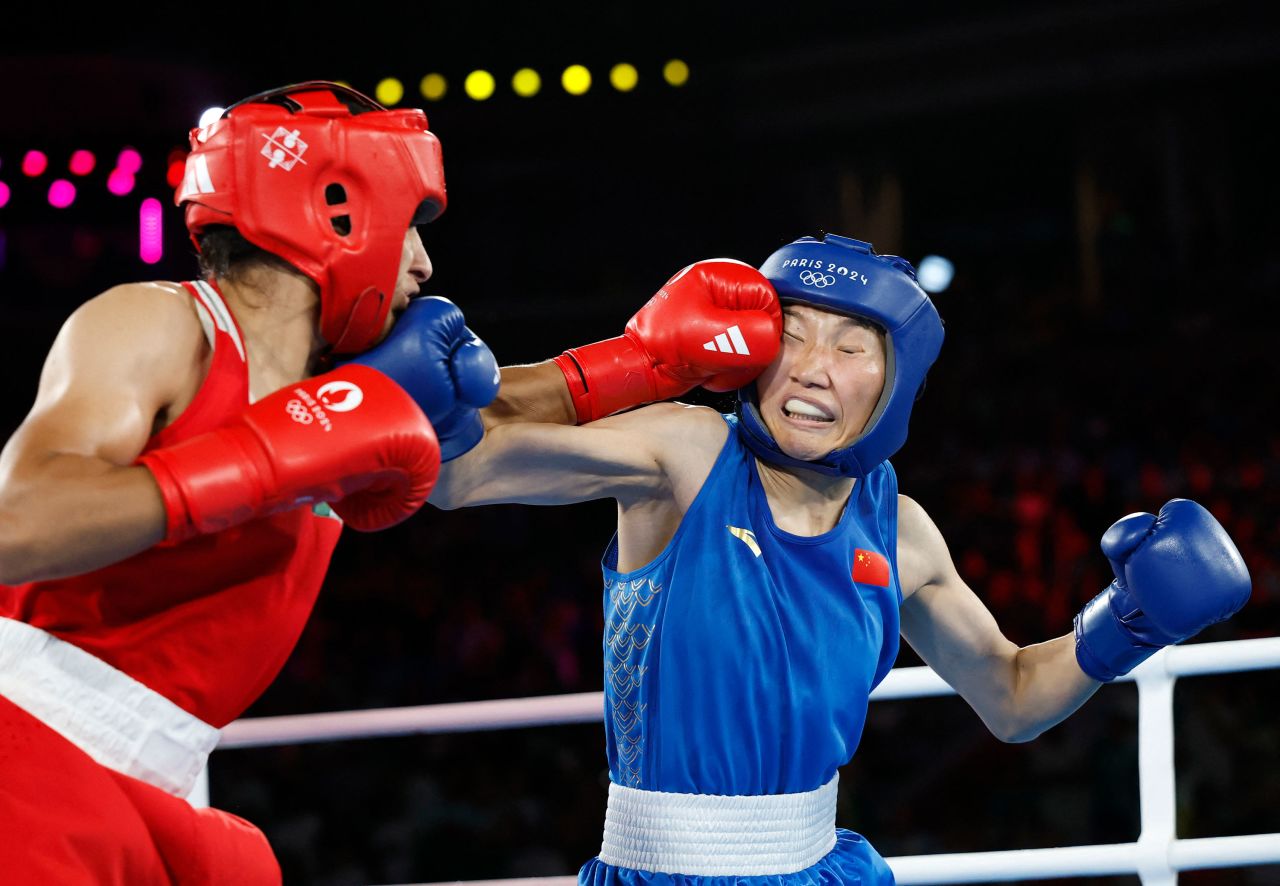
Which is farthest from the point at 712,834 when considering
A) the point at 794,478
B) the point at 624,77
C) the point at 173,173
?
the point at 624,77

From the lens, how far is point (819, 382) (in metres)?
2.21

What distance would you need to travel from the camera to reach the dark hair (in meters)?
1.72

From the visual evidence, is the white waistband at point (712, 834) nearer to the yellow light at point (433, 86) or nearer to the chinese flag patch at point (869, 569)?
the chinese flag patch at point (869, 569)

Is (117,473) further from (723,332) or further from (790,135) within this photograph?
(790,135)

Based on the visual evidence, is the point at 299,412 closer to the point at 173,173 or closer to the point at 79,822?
the point at 79,822

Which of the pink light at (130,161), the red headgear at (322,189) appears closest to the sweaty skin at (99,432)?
the red headgear at (322,189)

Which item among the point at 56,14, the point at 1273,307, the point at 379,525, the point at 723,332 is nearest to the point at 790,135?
the point at 1273,307

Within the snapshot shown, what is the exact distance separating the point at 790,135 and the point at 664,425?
711 centimetres

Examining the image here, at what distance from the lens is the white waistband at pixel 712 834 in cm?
208

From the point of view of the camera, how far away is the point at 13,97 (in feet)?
25.2

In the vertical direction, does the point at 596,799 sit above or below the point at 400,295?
below

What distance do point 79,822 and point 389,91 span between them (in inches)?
295

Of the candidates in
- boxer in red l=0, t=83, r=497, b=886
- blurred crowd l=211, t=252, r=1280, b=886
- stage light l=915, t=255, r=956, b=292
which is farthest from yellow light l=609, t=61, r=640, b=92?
boxer in red l=0, t=83, r=497, b=886

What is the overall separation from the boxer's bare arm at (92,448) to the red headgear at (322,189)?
0.62 feet
